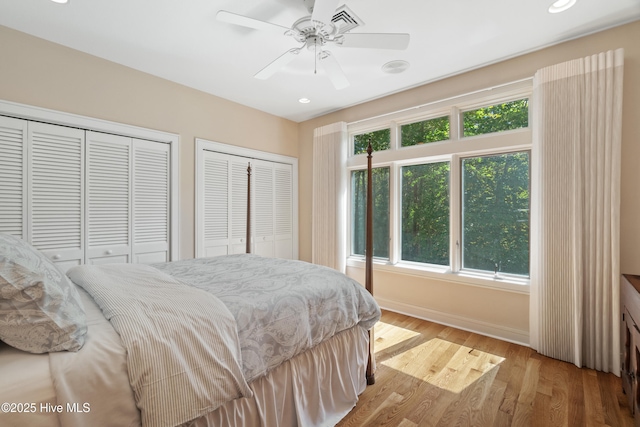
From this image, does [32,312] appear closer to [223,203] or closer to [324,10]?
[324,10]

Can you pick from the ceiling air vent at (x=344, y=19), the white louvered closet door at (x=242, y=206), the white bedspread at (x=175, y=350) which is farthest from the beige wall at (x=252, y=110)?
the white bedspread at (x=175, y=350)

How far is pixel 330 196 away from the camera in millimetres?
4109

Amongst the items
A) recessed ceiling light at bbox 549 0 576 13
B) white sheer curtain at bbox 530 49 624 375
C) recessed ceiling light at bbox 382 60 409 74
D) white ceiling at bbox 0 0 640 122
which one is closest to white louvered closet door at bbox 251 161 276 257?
white ceiling at bbox 0 0 640 122

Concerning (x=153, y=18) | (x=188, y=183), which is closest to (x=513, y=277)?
(x=188, y=183)

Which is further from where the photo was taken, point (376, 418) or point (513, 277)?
point (513, 277)

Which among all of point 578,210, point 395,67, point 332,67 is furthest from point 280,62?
point 578,210

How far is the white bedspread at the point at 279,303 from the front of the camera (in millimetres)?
1316

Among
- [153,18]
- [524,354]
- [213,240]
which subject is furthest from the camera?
[213,240]

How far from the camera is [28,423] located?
785 millimetres

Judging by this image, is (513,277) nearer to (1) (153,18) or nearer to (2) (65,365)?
(2) (65,365)

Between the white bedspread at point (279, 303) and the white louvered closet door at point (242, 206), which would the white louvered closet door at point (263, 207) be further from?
the white bedspread at point (279, 303)

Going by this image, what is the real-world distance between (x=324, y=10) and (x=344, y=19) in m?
0.41

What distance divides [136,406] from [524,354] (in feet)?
9.69

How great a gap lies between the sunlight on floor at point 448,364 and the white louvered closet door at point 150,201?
8.53ft
